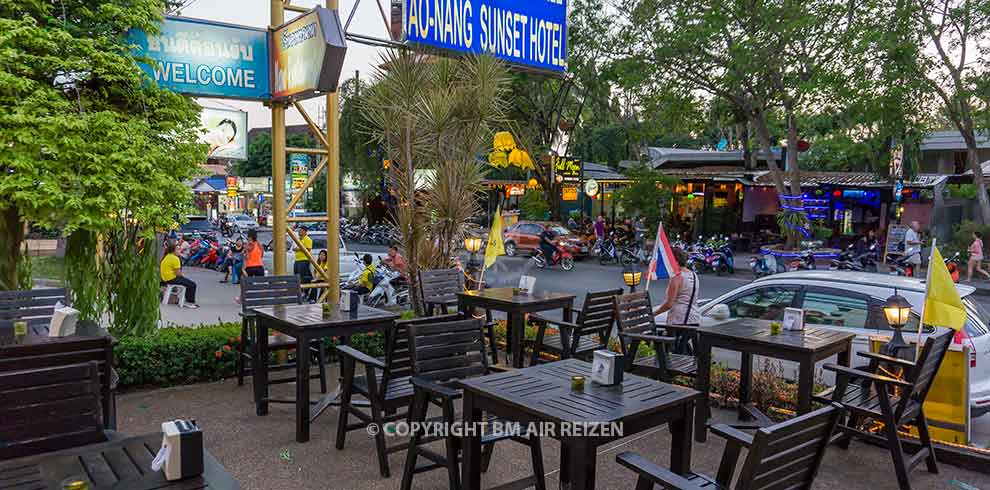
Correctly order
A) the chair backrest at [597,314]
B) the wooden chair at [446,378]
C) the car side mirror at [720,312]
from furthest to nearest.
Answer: the car side mirror at [720,312], the chair backrest at [597,314], the wooden chair at [446,378]

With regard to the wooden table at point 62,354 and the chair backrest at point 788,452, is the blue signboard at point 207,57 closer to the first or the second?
the wooden table at point 62,354

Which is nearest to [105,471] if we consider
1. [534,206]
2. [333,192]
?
[333,192]

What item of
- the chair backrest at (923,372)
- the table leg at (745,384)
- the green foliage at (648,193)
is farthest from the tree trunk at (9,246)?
the green foliage at (648,193)

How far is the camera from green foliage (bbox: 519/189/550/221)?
2630 cm

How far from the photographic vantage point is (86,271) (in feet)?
19.1

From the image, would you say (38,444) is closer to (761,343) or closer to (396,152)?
(761,343)

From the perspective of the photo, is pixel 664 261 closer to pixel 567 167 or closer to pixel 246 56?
pixel 246 56

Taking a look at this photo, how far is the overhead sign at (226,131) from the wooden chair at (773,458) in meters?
16.5

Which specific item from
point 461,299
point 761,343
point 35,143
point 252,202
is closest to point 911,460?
point 761,343

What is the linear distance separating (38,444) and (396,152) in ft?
18.5

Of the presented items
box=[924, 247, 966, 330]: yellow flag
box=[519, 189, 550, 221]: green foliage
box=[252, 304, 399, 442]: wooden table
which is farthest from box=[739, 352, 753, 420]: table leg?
box=[519, 189, 550, 221]: green foliage

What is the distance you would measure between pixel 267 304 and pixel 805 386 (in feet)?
15.4

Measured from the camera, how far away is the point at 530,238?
22.5 metres

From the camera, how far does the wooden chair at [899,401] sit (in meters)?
4.19
